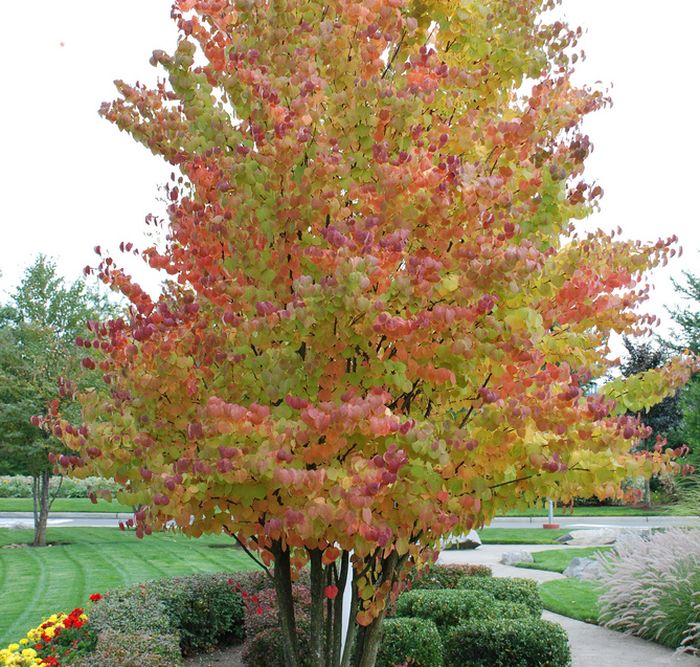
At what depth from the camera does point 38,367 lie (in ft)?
66.0

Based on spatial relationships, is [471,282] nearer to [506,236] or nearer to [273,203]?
[506,236]

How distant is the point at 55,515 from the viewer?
95.4 feet

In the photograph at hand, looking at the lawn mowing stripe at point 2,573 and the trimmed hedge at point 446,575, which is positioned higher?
the lawn mowing stripe at point 2,573

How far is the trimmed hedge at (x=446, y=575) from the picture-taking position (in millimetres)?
11102

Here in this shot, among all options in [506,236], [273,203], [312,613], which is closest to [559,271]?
[506,236]

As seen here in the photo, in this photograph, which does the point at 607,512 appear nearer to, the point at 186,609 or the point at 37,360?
the point at 37,360

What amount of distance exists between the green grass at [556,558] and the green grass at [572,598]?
164cm

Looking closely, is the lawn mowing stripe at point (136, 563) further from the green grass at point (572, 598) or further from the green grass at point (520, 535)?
the green grass at point (520, 535)

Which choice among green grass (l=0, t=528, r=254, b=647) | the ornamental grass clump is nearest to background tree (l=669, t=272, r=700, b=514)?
the ornamental grass clump

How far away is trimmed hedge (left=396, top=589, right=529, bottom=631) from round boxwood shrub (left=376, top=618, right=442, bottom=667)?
82 cm

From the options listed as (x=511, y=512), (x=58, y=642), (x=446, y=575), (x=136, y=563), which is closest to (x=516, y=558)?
(x=446, y=575)

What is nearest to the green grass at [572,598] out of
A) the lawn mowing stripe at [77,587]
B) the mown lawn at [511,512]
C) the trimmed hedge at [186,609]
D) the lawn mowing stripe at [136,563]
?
the trimmed hedge at [186,609]

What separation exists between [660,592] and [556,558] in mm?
7496

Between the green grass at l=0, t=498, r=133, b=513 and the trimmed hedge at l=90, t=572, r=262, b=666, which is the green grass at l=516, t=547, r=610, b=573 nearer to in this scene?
the trimmed hedge at l=90, t=572, r=262, b=666
